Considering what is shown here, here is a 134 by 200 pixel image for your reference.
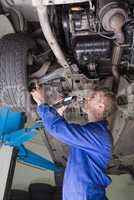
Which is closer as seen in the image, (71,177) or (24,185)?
(71,177)

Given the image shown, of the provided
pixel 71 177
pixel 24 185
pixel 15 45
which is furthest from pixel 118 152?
pixel 24 185

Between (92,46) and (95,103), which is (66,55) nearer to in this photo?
(92,46)

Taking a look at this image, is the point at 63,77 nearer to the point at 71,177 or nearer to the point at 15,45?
the point at 15,45

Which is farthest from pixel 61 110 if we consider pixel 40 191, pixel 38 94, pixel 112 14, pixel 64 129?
pixel 40 191

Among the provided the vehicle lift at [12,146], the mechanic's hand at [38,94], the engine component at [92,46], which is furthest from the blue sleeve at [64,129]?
the vehicle lift at [12,146]

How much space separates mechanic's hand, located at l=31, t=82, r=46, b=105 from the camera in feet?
9.38

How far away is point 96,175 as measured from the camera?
2951mm

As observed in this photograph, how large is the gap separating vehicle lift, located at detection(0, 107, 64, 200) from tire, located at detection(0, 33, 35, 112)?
1.60 feet

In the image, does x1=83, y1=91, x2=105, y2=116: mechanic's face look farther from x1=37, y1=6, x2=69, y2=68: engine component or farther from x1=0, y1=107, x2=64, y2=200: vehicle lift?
x1=0, y1=107, x2=64, y2=200: vehicle lift

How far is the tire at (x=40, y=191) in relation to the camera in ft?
15.2

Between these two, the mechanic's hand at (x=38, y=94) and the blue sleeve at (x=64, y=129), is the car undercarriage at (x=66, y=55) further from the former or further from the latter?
the blue sleeve at (x=64, y=129)

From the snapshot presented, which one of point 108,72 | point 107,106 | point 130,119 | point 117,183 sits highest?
point 108,72

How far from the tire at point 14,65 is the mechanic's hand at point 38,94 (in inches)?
2.3

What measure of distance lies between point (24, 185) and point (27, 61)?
106 inches
